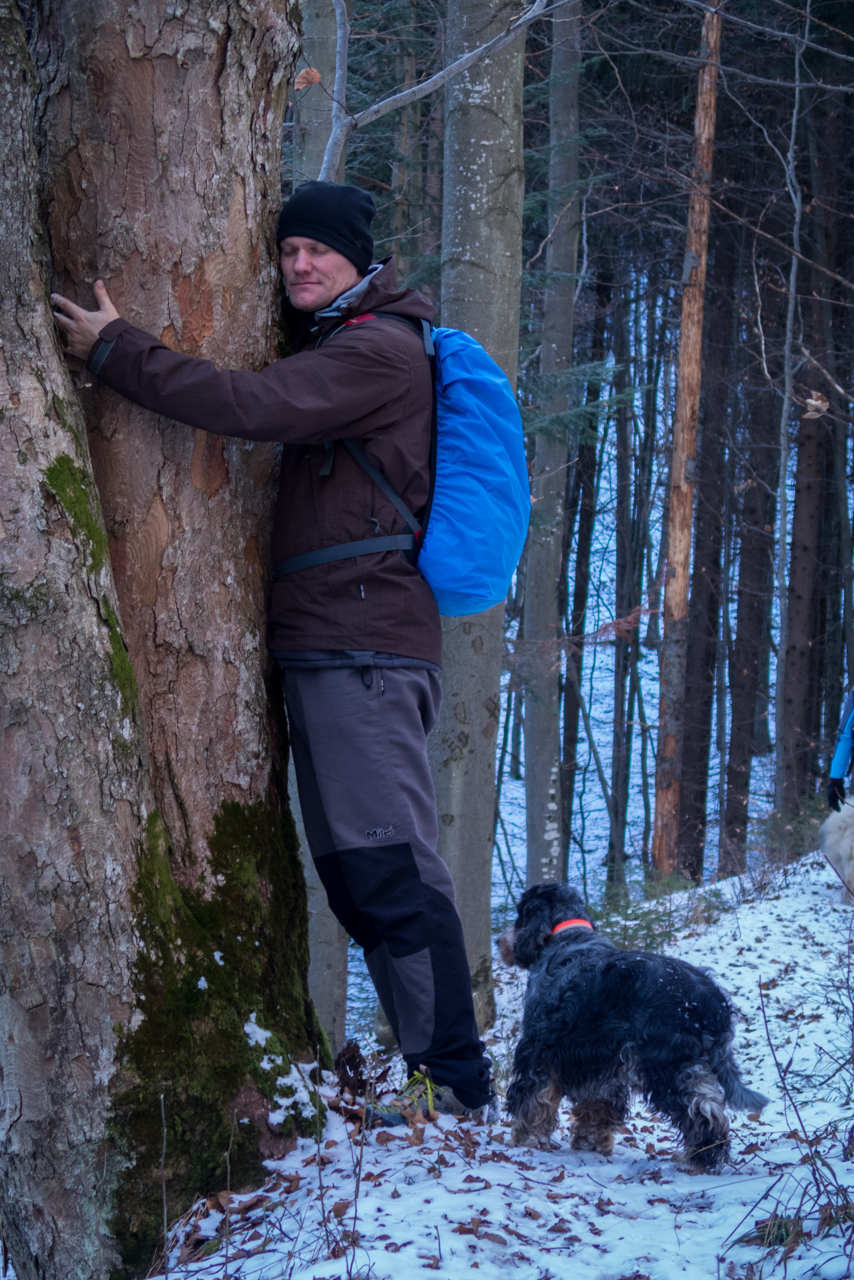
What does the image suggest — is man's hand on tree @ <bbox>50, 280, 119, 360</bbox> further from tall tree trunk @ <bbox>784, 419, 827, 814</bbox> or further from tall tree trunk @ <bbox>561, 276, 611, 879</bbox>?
tall tree trunk @ <bbox>561, 276, 611, 879</bbox>

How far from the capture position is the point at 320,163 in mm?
7039

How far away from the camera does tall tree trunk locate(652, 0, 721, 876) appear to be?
46.1ft

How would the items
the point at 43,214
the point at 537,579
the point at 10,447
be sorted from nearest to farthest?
the point at 10,447, the point at 43,214, the point at 537,579

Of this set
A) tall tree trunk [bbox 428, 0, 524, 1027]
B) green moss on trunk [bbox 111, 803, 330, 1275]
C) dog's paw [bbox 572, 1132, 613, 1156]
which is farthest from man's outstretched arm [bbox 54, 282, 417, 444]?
tall tree trunk [bbox 428, 0, 524, 1027]

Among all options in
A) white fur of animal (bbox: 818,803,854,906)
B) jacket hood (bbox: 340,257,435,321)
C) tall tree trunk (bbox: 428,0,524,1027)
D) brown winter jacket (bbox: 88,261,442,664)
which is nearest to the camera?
brown winter jacket (bbox: 88,261,442,664)

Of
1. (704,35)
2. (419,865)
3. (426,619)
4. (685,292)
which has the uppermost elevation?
(704,35)

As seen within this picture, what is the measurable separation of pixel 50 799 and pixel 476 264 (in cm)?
561

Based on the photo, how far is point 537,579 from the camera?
12664mm

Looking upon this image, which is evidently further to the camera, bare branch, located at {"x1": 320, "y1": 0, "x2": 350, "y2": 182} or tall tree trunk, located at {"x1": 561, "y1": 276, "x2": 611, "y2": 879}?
tall tree trunk, located at {"x1": 561, "y1": 276, "x2": 611, "y2": 879}

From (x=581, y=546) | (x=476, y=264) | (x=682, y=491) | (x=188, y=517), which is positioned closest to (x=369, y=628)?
(x=188, y=517)

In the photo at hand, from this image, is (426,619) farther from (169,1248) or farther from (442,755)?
(442,755)

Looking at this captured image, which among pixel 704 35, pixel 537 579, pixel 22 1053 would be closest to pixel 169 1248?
pixel 22 1053

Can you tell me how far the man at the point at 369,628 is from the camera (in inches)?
119

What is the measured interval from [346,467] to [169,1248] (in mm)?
2129
